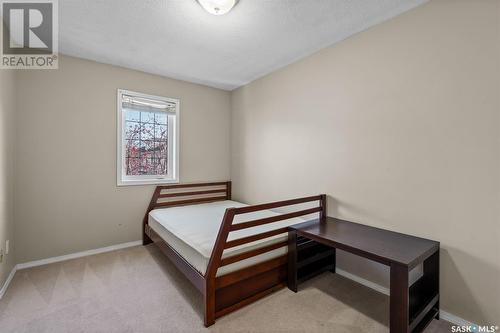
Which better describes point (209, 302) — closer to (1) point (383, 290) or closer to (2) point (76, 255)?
(1) point (383, 290)

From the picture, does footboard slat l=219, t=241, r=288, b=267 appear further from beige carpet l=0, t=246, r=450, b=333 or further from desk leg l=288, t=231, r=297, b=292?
beige carpet l=0, t=246, r=450, b=333

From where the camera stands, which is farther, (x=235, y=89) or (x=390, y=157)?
(x=235, y=89)

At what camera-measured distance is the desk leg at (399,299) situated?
1336mm

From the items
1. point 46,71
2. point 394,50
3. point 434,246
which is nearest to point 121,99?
point 46,71

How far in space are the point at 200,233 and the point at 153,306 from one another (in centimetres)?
67

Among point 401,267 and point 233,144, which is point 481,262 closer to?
point 401,267

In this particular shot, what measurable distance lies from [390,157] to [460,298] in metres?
1.13

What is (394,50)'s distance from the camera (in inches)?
76.5

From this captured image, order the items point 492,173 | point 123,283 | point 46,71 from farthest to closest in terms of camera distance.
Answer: point 46,71, point 123,283, point 492,173

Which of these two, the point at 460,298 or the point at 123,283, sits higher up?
the point at 460,298

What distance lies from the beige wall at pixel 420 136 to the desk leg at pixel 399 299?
25.2 inches

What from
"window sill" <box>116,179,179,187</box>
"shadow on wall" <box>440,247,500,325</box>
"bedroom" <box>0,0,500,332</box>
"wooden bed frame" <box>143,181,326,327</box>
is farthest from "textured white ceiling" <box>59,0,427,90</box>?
"shadow on wall" <box>440,247,500,325</box>

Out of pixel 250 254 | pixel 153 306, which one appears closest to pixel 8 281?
pixel 153 306

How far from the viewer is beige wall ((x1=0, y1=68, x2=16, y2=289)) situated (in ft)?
6.44
